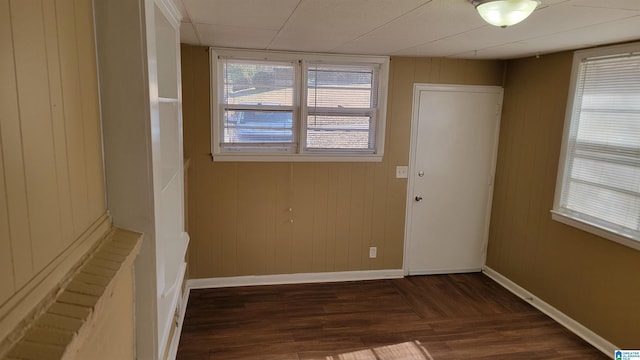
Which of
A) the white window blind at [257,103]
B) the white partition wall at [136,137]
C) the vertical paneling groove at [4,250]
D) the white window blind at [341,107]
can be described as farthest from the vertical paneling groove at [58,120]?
the white window blind at [341,107]

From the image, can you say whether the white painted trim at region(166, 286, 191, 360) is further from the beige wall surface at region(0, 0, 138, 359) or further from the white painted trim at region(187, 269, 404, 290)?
the beige wall surface at region(0, 0, 138, 359)

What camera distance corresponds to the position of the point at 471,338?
3.33m

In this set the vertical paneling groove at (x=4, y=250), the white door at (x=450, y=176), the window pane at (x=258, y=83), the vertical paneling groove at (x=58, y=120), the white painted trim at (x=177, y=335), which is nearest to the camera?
the vertical paneling groove at (x=4, y=250)

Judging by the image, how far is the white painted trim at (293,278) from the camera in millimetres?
4086

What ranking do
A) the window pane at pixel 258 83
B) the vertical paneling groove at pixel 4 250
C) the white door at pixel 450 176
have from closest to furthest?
the vertical paneling groove at pixel 4 250 < the window pane at pixel 258 83 < the white door at pixel 450 176

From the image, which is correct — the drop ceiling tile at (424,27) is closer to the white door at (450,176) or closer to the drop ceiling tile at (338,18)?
the drop ceiling tile at (338,18)

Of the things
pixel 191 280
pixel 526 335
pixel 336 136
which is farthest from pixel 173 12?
pixel 526 335

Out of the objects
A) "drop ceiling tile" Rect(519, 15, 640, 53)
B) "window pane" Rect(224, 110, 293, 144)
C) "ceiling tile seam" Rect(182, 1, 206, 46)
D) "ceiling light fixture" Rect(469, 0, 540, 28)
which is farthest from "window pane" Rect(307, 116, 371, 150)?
"ceiling light fixture" Rect(469, 0, 540, 28)

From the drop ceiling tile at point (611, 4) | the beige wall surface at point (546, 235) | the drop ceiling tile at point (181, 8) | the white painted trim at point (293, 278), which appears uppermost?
the drop ceiling tile at point (611, 4)

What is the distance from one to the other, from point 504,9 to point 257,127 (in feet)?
8.41

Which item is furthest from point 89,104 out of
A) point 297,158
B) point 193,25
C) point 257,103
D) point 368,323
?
point 368,323

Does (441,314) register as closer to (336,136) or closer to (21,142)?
(336,136)

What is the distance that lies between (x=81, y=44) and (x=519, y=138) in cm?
397

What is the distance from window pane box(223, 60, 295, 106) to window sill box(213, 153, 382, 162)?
51 centimetres
